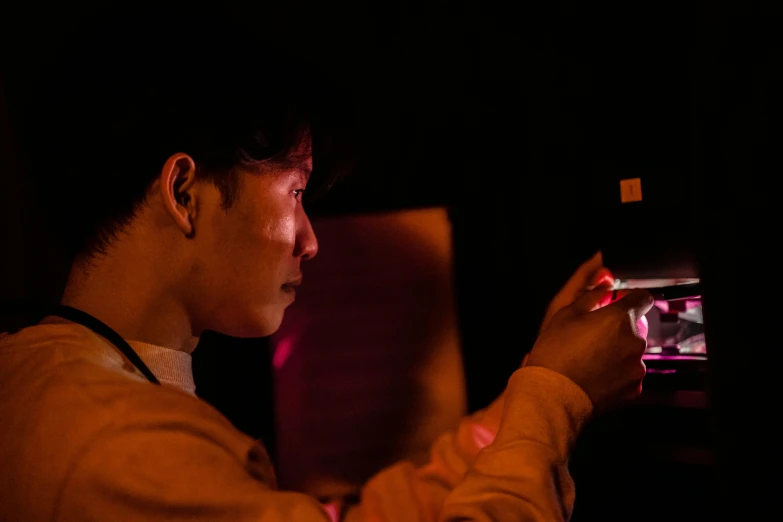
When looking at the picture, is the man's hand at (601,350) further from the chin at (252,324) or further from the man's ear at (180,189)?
the man's ear at (180,189)

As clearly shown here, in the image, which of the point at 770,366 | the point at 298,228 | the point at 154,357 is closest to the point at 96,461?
the point at 154,357

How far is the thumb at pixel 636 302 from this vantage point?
78cm

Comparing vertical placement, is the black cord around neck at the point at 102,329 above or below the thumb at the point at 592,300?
above

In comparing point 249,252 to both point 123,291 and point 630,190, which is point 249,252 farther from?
point 630,190

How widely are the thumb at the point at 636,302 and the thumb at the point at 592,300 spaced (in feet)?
0.12

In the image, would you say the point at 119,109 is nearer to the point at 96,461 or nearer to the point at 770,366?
the point at 96,461

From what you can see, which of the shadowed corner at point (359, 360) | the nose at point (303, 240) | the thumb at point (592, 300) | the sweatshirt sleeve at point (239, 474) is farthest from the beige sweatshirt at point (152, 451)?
the shadowed corner at point (359, 360)

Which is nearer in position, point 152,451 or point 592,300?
point 152,451

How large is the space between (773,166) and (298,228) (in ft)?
2.05

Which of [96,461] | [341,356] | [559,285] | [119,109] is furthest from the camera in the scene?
[341,356]

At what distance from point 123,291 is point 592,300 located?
25.6 inches

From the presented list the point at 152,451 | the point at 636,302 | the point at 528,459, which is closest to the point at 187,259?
the point at 152,451

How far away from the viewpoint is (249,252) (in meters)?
0.83

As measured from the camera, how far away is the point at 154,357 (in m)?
0.84
